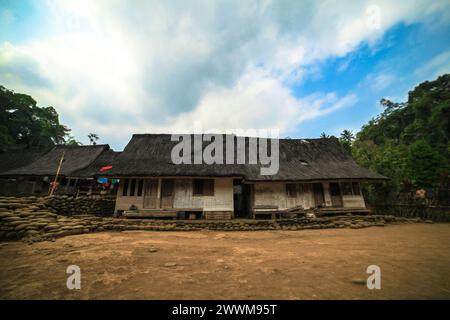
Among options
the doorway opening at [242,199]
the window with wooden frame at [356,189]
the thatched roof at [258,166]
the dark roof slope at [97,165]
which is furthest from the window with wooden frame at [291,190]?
the dark roof slope at [97,165]

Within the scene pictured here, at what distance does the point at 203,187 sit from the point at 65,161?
15.4 metres

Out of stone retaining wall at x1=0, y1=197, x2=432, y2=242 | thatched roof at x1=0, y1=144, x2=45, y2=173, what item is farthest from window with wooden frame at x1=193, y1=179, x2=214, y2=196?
thatched roof at x1=0, y1=144, x2=45, y2=173

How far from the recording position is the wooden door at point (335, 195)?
1249cm

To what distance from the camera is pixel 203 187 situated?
39.1 feet

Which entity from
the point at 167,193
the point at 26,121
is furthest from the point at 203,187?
the point at 26,121

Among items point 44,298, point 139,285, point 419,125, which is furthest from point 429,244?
point 419,125

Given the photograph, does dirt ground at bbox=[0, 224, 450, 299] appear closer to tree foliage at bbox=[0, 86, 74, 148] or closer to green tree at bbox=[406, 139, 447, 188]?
green tree at bbox=[406, 139, 447, 188]

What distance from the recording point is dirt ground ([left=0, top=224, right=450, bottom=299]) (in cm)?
281

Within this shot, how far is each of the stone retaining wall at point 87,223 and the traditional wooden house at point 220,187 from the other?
51.4 inches

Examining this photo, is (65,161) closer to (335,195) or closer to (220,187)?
(220,187)

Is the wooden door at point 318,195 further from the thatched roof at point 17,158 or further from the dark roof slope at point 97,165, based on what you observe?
the thatched roof at point 17,158

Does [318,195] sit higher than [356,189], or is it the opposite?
[356,189]

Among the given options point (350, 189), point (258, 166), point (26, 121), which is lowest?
point (350, 189)

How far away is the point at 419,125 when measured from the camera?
91.6ft
